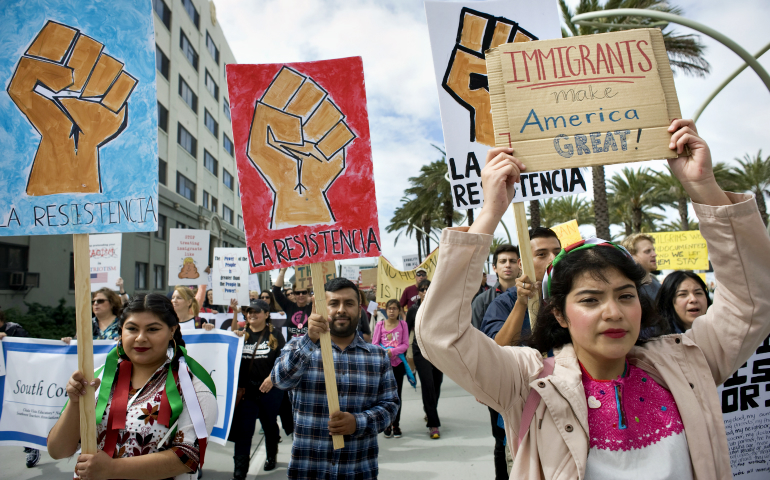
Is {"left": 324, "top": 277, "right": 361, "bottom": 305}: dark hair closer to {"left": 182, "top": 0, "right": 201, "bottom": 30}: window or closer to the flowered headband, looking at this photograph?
the flowered headband

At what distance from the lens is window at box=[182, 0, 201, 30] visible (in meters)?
28.4

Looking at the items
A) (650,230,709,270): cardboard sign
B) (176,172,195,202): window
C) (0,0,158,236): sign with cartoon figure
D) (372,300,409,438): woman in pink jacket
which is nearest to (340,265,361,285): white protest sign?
(176,172,195,202): window

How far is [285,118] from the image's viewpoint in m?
3.40

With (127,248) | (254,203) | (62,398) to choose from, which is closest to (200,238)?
(62,398)

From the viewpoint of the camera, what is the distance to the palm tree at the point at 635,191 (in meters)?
25.2

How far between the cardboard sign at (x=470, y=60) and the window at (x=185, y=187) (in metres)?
25.7

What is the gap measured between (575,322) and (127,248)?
72.6 feet

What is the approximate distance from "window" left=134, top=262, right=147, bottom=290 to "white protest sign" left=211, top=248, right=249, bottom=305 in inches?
612

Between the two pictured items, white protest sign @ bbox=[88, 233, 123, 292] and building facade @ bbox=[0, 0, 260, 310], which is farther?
building facade @ bbox=[0, 0, 260, 310]

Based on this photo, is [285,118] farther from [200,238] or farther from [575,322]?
[200,238]

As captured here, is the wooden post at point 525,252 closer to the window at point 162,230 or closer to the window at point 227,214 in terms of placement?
the window at point 162,230

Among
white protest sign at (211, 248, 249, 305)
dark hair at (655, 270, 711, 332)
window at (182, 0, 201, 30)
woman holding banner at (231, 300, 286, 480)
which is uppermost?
window at (182, 0, 201, 30)

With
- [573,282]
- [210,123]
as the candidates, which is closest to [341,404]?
[573,282]

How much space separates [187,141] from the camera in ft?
92.8
